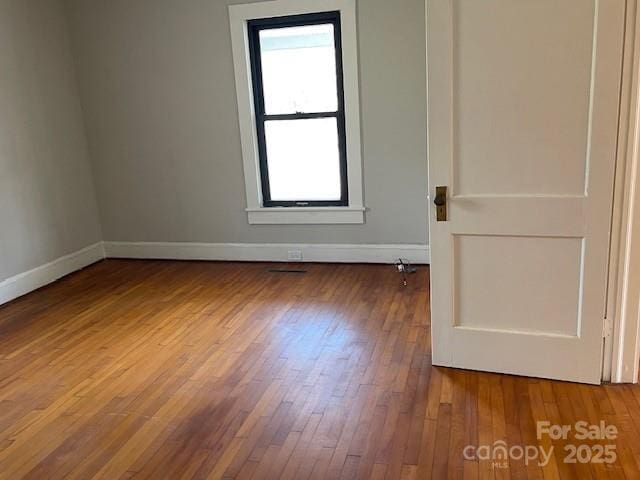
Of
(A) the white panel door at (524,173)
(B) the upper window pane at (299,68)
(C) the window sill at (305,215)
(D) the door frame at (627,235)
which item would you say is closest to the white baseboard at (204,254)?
(C) the window sill at (305,215)

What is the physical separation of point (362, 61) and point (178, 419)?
3.11m

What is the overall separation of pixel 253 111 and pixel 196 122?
1.79 feet

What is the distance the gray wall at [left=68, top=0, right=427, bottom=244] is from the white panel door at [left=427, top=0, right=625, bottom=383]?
6.27 feet

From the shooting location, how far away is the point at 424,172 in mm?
4445

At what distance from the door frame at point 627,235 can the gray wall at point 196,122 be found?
7.09ft

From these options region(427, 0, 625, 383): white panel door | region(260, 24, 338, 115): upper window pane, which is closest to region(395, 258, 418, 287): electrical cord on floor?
region(260, 24, 338, 115): upper window pane

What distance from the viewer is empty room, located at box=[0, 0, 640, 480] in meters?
2.27

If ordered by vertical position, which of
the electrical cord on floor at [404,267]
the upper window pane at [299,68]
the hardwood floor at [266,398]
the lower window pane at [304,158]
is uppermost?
the upper window pane at [299,68]

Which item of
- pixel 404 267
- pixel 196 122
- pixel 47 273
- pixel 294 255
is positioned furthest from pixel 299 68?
pixel 47 273

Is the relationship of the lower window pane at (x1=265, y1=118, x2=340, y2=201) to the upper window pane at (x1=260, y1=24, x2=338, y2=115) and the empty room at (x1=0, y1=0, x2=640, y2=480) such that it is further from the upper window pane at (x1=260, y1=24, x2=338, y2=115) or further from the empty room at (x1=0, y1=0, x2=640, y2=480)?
the upper window pane at (x1=260, y1=24, x2=338, y2=115)

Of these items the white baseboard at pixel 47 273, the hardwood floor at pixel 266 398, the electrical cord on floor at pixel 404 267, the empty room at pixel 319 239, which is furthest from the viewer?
the electrical cord on floor at pixel 404 267

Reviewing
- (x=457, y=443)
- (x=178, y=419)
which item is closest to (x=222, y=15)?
(x=178, y=419)

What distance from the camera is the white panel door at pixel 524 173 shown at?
90.4 inches

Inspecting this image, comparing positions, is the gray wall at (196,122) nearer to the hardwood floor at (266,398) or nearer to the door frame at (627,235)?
the hardwood floor at (266,398)
